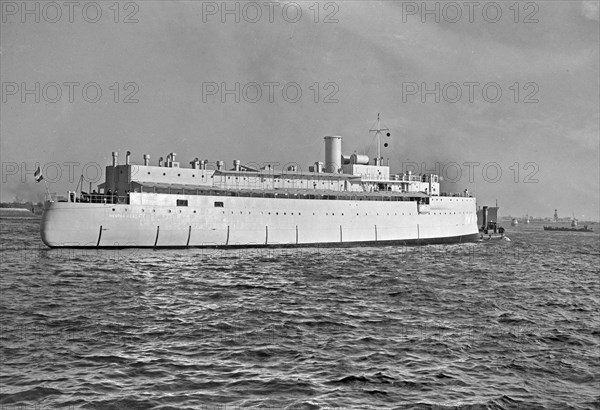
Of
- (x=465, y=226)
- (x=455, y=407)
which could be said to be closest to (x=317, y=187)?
(x=465, y=226)

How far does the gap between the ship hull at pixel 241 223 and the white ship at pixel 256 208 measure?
68mm

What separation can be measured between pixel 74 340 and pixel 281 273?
14.5 meters

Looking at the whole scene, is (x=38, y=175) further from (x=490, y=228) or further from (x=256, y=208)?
(x=490, y=228)

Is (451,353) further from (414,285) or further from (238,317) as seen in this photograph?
(414,285)

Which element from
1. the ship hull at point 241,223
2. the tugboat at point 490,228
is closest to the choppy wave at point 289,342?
the ship hull at point 241,223

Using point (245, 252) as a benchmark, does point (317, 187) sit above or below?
above

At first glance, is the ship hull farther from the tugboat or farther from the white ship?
the tugboat

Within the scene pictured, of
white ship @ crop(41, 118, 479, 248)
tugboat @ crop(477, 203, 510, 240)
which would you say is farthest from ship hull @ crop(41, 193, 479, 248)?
tugboat @ crop(477, 203, 510, 240)

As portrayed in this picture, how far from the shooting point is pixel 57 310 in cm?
1441

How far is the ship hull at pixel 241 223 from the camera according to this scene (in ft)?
109

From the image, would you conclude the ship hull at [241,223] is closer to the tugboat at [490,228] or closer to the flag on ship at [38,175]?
the flag on ship at [38,175]

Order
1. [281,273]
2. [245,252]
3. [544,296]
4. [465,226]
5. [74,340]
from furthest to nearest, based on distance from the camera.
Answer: [465,226]
[245,252]
[281,273]
[544,296]
[74,340]

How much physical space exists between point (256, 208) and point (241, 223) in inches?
71.2

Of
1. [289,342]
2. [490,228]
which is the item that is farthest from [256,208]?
[490,228]
